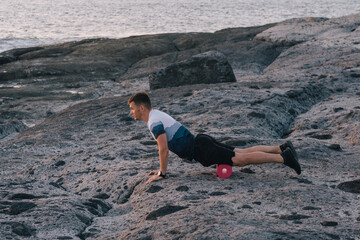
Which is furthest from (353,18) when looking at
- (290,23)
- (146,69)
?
(146,69)

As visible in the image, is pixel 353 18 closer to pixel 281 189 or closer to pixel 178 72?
pixel 178 72

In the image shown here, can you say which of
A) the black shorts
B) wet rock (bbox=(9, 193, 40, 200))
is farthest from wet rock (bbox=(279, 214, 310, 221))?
wet rock (bbox=(9, 193, 40, 200))

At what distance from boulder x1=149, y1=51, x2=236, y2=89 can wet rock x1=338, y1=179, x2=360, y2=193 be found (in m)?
10.1

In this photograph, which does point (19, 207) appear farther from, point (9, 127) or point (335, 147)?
Result: point (9, 127)

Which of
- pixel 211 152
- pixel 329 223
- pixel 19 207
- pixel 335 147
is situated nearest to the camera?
pixel 329 223

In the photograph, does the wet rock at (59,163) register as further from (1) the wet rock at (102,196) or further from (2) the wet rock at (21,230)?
(2) the wet rock at (21,230)

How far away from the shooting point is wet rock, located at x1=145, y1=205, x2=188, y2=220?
605 centimetres

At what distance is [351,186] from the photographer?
6.70 m

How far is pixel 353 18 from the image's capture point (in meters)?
24.1

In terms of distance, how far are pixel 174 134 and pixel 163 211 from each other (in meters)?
1.44

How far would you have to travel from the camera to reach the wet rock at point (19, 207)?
20.6 ft

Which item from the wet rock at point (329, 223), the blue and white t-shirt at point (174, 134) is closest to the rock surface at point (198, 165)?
the wet rock at point (329, 223)

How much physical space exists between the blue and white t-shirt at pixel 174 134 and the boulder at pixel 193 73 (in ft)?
30.4

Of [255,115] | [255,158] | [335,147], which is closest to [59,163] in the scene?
[255,158]
